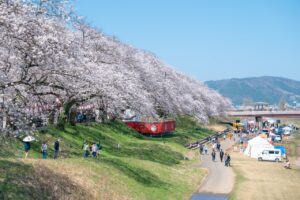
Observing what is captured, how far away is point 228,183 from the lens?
34.6 m

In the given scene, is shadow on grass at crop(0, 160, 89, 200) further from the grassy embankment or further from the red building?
the red building

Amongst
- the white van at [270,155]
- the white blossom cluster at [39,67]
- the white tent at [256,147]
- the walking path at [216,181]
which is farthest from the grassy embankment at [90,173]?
the white tent at [256,147]

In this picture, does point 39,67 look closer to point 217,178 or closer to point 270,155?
point 217,178

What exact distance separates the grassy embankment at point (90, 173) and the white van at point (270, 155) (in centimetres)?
1158

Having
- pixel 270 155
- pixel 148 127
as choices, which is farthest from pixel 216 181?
pixel 148 127

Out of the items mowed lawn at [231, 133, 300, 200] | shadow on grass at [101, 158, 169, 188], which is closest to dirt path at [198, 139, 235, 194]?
mowed lawn at [231, 133, 300, 200]

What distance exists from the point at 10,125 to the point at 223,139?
216ft

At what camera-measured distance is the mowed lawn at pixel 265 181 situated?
3074 centimetres

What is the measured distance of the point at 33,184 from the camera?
21.1m

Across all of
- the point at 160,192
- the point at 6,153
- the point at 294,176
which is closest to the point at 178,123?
the point at 294,176

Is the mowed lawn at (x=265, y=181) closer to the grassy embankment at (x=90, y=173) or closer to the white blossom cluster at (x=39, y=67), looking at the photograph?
the grassy embankment at (x=90, y=173)

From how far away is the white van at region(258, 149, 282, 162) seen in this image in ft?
173

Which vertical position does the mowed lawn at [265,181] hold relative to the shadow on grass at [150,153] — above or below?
below

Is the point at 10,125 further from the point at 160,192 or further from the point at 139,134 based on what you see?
→ the point at 139,134
